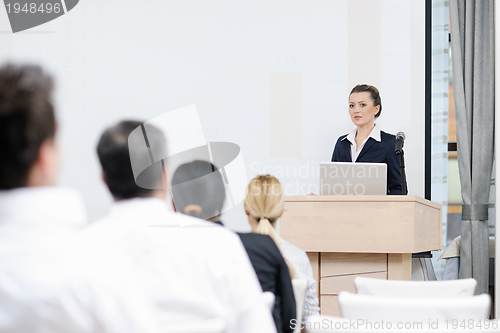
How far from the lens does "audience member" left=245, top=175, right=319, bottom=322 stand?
5.99 ft

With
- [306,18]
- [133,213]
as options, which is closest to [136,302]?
[133,213]

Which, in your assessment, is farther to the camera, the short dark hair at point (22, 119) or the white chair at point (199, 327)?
the white chair at point (199, 327)

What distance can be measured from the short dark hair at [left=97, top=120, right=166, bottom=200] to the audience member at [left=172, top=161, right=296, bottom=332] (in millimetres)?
534

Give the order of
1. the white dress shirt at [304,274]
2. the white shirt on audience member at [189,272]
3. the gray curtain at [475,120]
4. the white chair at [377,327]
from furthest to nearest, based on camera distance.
A: the gray curtain at [475,120] < the white dress shirt at [304,274] < the white chair at [377,327] < the white shirt on audience member at [189,272]

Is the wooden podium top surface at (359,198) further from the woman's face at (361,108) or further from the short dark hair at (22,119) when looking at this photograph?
the short dark hair at (22,119)

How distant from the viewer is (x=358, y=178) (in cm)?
257

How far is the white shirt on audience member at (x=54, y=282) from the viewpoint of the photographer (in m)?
0.63

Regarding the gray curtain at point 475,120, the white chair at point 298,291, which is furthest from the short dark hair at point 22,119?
the gray curtain at point 475,120

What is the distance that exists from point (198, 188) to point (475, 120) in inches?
107

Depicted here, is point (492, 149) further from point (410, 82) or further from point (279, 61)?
point (279, 61)

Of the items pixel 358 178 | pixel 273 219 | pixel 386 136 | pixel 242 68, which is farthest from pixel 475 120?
pixel 273 219

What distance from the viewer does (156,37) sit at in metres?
4.11

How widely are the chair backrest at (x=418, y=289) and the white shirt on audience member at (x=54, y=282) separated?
1.11 m

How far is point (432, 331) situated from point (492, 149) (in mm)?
2881
